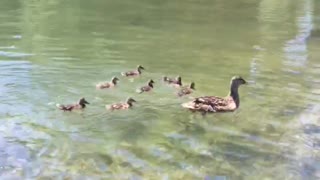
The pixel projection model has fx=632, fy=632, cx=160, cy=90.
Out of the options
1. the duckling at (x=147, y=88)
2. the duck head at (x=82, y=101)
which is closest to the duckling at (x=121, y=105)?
the duck head at (x=82, y=101)

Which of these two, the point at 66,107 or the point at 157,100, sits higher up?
the point at 66,107

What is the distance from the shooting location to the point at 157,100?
38.4 feet

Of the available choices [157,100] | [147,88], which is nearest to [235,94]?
[157,100]

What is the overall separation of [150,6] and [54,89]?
15407 millimetres

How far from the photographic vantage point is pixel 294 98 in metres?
12.0

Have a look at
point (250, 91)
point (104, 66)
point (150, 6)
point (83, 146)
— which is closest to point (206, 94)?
point (250, 91)

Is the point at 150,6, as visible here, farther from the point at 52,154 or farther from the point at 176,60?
the point at 52,154

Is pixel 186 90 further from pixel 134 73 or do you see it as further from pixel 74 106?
pixel 74 106

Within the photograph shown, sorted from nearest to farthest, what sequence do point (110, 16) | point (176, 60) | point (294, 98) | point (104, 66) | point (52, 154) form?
point (52, 154) < point (294, 98) < point (104, 66) < point (176, 60) < point (110, 16)

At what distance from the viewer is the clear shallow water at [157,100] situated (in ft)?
28.3

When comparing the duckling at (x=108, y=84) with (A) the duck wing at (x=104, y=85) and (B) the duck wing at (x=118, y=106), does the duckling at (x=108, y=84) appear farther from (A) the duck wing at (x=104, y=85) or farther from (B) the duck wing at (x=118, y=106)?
(B) the duck wing at (x=118, y=106)

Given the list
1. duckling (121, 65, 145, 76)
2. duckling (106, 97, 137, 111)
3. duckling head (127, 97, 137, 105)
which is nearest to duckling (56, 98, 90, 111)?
duckling (106, 97, 137, 111)

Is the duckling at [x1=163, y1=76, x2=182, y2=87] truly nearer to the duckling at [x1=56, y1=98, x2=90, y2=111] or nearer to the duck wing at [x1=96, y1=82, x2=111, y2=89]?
the duck wing at [x1=96, y1=82, x2=111, y2=89]

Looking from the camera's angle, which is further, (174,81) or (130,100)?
(174,81)
